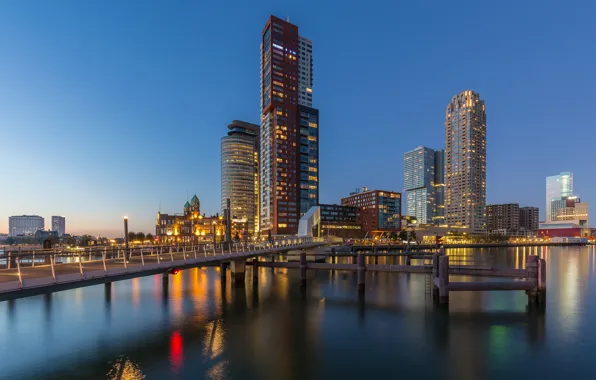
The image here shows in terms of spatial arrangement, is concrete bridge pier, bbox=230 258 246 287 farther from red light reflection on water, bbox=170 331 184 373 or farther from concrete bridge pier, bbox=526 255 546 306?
concrete bridge pier, bbox=526 255 546 306

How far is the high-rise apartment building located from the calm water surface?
138 meters

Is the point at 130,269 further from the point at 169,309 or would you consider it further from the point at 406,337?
the point at 406,337

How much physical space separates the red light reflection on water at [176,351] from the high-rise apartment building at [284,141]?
15232cm

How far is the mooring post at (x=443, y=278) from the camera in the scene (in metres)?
30.2

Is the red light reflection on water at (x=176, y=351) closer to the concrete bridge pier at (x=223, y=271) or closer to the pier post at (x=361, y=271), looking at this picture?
the concrete bridge pier at (x=223, y=271)

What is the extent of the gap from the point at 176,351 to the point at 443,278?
23.4m

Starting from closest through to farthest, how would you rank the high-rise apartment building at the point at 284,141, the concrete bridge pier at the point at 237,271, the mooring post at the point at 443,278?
the mooring post at the point at 443,278 < the concrete bridge pier at the point at 237,271 < the high-rise apartment building at the point at 284,141

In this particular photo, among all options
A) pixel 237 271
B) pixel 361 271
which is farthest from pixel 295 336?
pixel 237 271

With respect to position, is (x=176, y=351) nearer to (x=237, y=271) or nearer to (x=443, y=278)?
(x=443, y=278)

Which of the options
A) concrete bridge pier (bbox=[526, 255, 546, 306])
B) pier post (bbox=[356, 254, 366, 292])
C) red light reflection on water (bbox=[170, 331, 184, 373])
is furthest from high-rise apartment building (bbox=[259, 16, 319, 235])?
red light reflection on water (bbox=[170, 331, 184, 373])

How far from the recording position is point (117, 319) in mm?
30375

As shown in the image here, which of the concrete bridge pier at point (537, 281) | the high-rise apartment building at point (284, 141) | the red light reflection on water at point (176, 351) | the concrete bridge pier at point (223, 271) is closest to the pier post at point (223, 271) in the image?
the concrete bridge pier at point (223, 271)

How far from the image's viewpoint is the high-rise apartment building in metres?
180

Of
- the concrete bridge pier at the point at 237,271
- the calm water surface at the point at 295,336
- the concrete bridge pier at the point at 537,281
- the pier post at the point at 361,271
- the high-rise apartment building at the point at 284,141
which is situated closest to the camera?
the calm water surface at the point at 295,336
